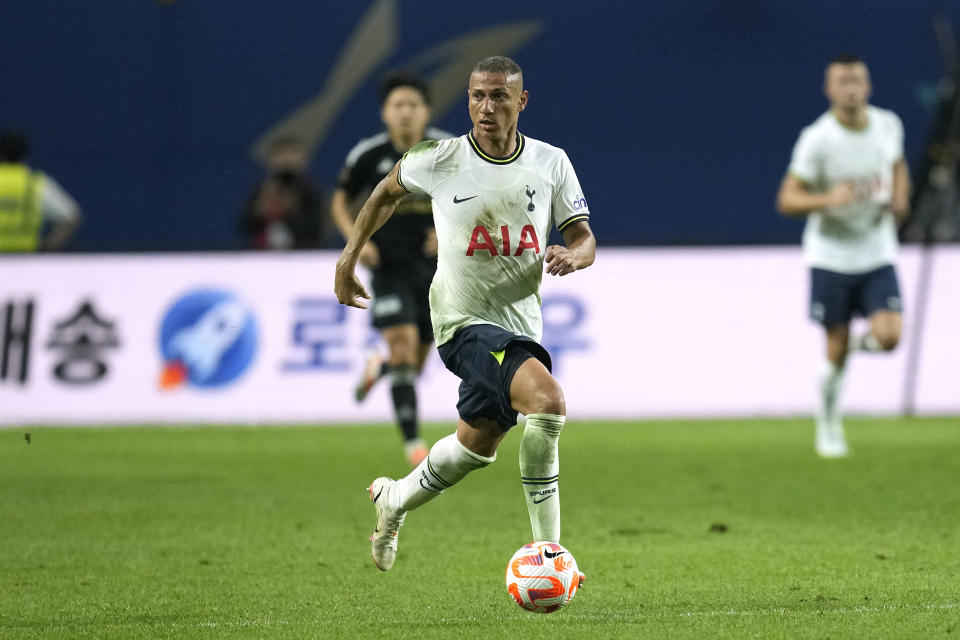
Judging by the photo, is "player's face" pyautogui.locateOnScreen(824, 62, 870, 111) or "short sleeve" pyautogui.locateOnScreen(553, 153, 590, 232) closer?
"short sleeve" pyautogui.locateOnScreen(553, 153, 590, 232)

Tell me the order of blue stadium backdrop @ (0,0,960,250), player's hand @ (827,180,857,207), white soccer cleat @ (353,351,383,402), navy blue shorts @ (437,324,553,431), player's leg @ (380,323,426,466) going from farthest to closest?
blue stadium backdrop @ (0,0,960,250), white soccer cleat @ (353,351,383,402), player's hand @ (827,180,857,207), player's leg @ (380,323,426,466), navy blue shorts @ (437,324,553,431)

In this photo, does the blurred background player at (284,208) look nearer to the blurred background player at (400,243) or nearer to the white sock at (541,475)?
A: the blurred background player at (400,243)

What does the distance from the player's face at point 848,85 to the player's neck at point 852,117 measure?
3 centimetres

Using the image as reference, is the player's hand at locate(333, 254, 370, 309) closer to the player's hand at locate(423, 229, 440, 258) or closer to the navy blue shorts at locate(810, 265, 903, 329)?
the player's hand at locate(423, 229, 440, 258)

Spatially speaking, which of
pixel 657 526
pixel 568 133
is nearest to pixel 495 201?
pixel 657 526

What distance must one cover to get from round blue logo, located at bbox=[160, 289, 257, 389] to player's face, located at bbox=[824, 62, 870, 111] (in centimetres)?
520

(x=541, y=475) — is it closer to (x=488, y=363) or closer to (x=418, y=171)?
(x=488, y=363)

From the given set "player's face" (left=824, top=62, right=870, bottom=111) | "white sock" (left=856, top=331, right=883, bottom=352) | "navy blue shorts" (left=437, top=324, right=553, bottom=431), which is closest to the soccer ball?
"navy blue shorts" (left=437, top=324, right=553, bottom=431)

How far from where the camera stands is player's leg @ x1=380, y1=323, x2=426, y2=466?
9477mm

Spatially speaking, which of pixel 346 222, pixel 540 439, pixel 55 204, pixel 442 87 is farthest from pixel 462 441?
pixel 442 87

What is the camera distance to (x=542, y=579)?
4793 millimetres

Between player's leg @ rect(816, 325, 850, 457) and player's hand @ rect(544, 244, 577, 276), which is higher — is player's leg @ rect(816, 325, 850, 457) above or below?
below

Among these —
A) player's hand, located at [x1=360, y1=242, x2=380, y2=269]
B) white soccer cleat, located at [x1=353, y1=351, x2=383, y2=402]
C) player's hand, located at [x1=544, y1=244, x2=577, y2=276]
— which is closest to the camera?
player's hand, located at [x1=544, y1=244, x2=577, y2=276]

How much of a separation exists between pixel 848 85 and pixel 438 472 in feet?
17.6
